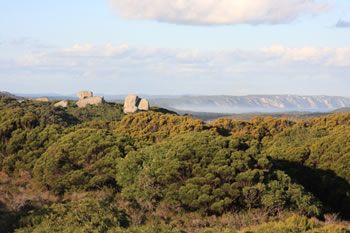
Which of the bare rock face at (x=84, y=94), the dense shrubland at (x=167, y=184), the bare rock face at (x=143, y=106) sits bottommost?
the dense shrubland at (x=167, y=184)

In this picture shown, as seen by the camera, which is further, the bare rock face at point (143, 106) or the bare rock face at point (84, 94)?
the bare rock face at point (84, 94)

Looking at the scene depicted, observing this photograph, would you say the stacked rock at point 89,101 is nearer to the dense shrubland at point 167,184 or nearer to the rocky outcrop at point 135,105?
the rocky outcrop at point 135,105

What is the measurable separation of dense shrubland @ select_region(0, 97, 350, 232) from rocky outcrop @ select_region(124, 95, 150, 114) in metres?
42.4

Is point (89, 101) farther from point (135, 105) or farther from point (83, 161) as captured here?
point (83, 161)

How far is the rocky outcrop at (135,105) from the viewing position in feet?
255

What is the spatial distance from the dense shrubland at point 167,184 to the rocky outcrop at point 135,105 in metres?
42.4

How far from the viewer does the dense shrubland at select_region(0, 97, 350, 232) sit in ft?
49.7

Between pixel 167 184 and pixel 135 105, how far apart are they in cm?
5755

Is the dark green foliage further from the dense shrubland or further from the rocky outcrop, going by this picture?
the rocky outcrop

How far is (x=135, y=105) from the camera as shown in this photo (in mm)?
79750

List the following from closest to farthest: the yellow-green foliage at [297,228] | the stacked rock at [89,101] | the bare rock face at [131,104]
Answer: the yellow-green foliage at [297,228]
the bare rock face at [131,104]
the stacked rock at [89,101]

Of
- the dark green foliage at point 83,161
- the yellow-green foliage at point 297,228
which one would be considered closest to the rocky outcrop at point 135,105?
the dark green foliage at point 83,161

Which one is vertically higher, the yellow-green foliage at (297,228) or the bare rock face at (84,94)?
the bare rock face at (84,94)

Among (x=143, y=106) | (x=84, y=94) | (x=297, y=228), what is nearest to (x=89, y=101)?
(x=84, y=94)
